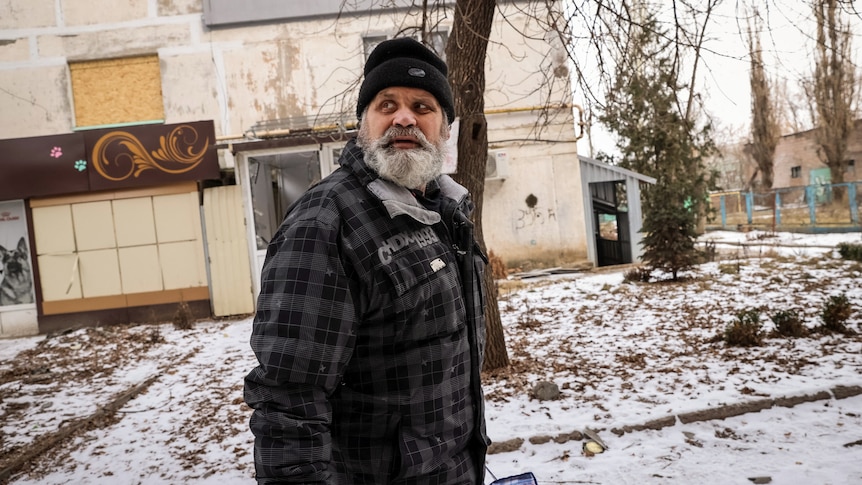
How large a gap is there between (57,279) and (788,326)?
529 inches

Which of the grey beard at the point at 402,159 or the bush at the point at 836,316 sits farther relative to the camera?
the bush at the point at 836,316

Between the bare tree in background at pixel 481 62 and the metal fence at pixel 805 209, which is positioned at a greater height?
the bare tree in background at pixel 481 62

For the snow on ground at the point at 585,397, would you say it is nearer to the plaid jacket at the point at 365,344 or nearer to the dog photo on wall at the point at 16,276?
the plaid jacket at the point at 365,344

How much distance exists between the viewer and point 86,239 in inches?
440

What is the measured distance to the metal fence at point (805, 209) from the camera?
19.0 meters

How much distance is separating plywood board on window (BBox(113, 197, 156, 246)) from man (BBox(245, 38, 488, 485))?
11065mm

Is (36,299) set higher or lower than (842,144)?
lower

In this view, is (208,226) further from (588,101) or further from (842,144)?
(842,144)

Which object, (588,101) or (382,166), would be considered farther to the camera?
(588,101)

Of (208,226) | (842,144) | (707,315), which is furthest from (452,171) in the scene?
(842,144)

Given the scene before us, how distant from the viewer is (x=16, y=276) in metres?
11.3

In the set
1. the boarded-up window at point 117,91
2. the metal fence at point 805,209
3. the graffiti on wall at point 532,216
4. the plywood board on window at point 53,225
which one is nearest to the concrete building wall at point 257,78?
the graffiti on wall at point 532,216

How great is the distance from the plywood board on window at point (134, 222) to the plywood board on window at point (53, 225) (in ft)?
3.30

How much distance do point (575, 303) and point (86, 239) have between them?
34.2ft
